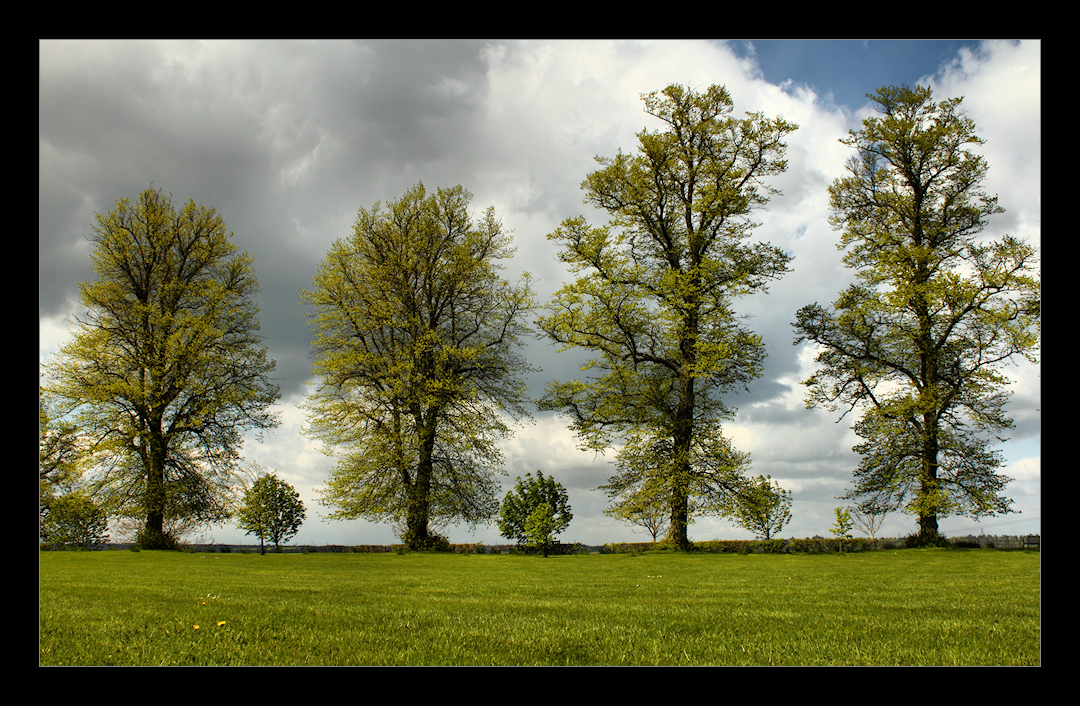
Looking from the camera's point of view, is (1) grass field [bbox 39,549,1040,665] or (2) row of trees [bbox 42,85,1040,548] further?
(2) row of trees [bbox 42,85,1040,548]

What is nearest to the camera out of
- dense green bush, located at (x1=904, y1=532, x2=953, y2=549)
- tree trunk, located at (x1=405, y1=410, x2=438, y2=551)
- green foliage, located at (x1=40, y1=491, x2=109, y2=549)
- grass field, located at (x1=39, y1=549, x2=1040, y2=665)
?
grass field, located at (x1=39, y1=549, x2=1040, y2=665)

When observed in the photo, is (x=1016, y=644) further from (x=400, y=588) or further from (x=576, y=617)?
(x=400, y=588)

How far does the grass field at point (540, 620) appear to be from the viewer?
462 centimetres

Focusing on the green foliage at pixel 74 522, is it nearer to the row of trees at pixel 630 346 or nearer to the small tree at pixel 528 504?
the row of trees at pixel 630 346

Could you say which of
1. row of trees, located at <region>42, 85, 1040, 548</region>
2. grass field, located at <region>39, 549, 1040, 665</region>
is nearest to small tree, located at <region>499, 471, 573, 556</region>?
row of trees, located at <region>42, 85, 1040, 548</region>

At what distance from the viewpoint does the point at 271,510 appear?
23.7m

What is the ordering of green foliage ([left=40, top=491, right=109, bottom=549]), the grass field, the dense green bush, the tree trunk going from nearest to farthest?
the grass field < green foliage ([left=40, top=491, right=109, bottom=549]) < the dense green bush < the tree trunk

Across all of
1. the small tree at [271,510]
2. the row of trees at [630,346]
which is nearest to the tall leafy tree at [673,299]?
the row of trees at [630,346]

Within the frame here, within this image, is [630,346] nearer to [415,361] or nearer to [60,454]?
[415,361]

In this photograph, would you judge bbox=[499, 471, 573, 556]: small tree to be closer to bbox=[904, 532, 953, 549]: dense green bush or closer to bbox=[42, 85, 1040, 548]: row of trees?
bbox=[42, 85, 1040, 548]: row of trees

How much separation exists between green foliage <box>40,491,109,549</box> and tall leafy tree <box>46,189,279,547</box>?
68 centimetres

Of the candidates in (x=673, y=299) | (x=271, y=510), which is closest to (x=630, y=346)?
(x=673, y=299)

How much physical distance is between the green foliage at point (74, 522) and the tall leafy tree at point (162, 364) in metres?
0.68

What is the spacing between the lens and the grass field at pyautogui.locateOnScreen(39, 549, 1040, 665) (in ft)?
15.2
